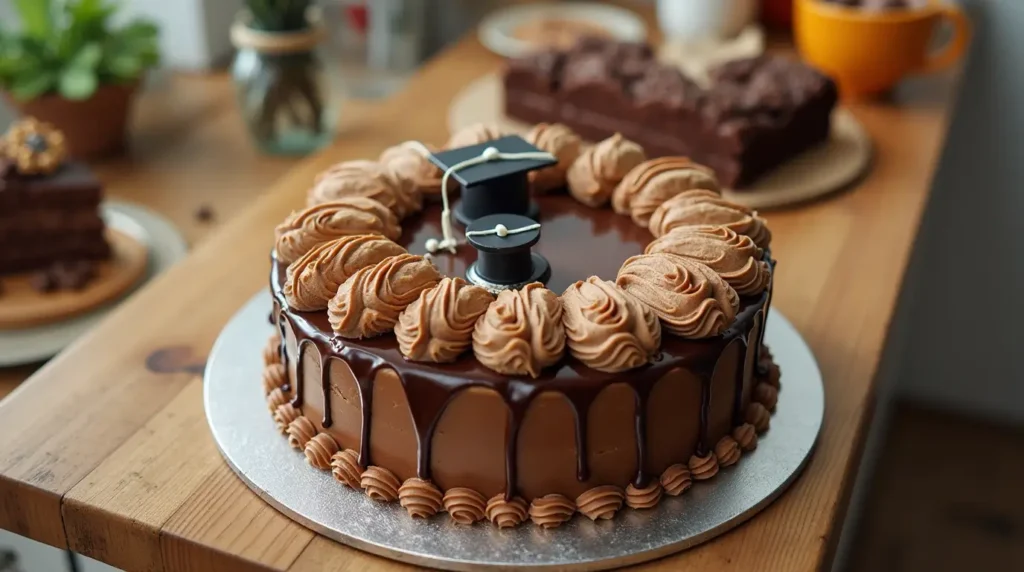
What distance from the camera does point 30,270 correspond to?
186 cm

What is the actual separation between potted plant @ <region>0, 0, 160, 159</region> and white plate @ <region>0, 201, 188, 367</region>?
225 millimetres

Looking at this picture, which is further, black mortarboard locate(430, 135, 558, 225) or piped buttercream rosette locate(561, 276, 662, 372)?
black mortarboard locate(430, 135, 558, 225)

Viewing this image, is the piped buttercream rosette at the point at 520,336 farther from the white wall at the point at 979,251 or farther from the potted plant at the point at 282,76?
the white wall at the point at 979,251

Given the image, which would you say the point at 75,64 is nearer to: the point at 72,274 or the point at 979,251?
the point at 72,274

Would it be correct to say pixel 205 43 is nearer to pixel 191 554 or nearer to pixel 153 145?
pixel 153 145

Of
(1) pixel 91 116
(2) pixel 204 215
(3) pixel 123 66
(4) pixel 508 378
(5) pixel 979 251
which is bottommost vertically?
(5) pixel 979 251

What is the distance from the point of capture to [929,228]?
266 cm

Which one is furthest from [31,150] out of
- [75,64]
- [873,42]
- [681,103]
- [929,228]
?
[929,228]

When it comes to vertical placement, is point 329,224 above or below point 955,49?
above

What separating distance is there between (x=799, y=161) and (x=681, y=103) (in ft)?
0.86

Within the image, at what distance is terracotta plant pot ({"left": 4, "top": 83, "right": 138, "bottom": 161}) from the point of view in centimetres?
209

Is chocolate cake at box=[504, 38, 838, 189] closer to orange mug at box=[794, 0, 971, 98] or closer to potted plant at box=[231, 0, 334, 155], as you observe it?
orange mug at box=[794, 0, 971, 98]

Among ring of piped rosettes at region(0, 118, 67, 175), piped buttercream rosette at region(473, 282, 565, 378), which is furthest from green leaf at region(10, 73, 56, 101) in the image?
piped buttercream rosette at region(473, 282, 565, 378)

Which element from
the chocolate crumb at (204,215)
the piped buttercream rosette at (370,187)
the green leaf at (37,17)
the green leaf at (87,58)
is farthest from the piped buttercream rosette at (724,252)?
the green leaf at (37,17)
